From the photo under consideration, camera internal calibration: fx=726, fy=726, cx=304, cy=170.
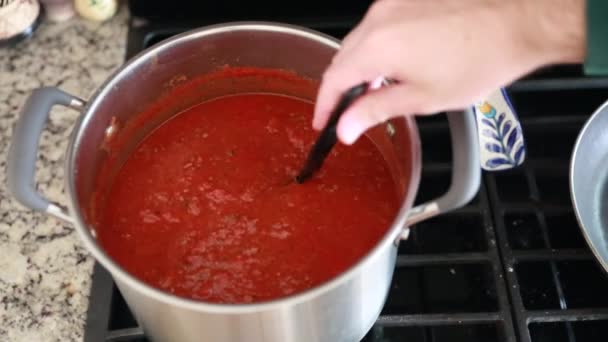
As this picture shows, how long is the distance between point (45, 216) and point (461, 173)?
1.64ft

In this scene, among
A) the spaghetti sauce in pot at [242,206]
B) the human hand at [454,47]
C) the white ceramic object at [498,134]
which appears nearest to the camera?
the human hand at [454,47]

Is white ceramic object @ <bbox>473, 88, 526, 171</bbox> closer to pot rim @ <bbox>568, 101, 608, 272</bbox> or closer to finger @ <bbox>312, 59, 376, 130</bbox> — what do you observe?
pot rim @ <bbox>568, 101, 608, 272</bbox>

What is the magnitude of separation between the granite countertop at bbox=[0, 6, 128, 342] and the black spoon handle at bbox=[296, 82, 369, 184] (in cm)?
27

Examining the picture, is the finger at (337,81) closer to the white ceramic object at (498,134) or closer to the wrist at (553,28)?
the wrist at (553,28)

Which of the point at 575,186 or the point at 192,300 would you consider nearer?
the point at 192,300

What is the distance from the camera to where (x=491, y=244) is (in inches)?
32.3

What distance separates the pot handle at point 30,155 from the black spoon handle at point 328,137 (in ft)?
0.80

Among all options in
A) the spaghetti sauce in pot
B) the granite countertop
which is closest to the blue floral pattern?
the spaghetti sauce in pot

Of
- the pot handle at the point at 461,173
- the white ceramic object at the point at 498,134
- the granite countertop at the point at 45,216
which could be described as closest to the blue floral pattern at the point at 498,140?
the white ceramic object at the point at 498,134

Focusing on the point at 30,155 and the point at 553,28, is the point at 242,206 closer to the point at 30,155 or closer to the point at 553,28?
the point at 30,155

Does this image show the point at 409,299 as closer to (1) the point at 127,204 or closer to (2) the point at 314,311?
(2) the point at 314,311

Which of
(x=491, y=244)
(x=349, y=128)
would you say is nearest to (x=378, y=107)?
(x=349, y=128)

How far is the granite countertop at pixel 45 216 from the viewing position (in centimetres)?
78

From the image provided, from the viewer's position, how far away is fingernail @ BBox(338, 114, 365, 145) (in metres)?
0.62
